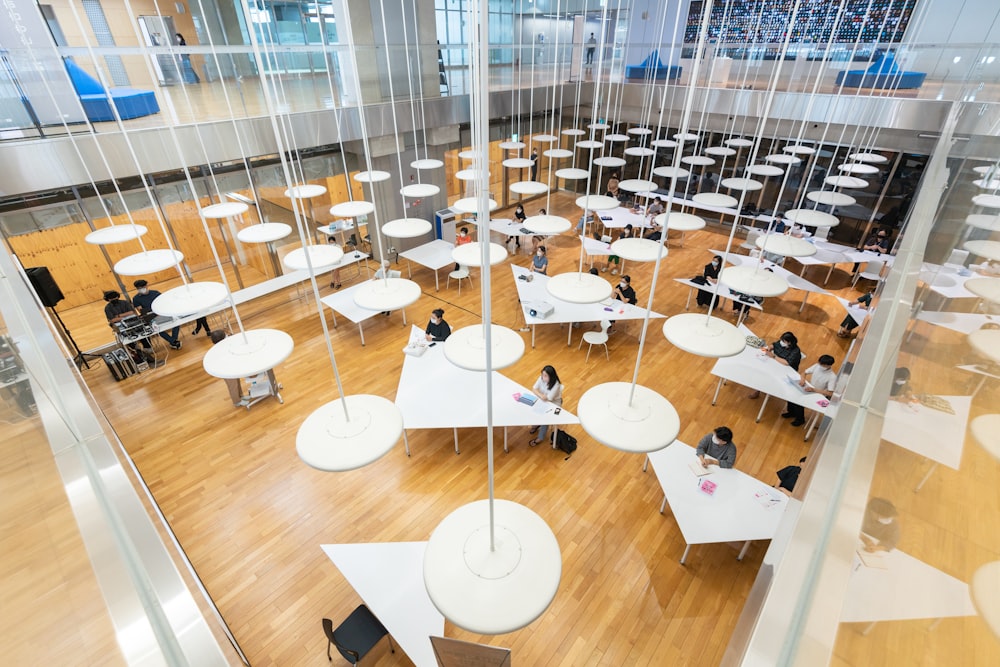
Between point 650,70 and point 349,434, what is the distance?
14747mm

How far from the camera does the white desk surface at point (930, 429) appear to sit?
1.76 m

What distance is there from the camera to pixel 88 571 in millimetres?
1374

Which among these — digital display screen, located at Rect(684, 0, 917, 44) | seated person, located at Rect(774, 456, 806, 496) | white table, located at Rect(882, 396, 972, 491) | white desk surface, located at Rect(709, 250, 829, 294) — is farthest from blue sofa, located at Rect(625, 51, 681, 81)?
white table, located at Rect(882, 396, 972, 491)

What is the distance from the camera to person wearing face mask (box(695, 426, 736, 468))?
16.8ft

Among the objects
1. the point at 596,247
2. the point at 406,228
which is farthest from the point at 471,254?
the point at 596,247

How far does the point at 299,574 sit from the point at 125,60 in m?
Answer: 8.39

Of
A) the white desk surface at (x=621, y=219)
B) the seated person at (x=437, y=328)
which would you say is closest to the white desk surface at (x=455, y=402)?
the seated person at (x=437, y=328)

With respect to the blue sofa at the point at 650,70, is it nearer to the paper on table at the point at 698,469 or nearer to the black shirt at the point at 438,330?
the black shirt at the point at 438,330

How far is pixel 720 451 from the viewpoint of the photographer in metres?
5.27

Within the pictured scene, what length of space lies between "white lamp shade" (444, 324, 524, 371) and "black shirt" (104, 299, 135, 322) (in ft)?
25.5

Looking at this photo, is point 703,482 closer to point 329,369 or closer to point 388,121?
point 329,369

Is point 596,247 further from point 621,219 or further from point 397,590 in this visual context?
point 397,590

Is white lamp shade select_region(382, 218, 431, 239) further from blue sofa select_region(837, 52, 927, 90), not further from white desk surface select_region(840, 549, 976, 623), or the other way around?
blue sofa select_region(837, 52, 927, 90)

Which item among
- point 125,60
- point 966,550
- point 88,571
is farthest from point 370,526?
point 125,60
